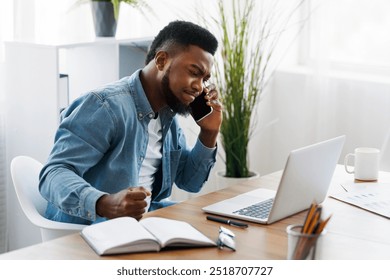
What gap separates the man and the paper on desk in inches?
19.2

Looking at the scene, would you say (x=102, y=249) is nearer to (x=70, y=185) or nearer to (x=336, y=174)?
(x=70, y=185)

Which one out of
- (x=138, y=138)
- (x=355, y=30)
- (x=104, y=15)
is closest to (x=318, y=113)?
(x=355, y=30)

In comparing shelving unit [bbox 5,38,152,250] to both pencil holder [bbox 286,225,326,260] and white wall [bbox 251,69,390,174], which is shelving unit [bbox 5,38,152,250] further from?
pencil holder [bbox 286,225,326,260]

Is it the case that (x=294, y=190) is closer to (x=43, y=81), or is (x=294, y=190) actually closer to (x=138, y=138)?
(x=138, y=138)

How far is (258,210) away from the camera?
203 cm

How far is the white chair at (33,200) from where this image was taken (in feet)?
7.12

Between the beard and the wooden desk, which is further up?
the beard

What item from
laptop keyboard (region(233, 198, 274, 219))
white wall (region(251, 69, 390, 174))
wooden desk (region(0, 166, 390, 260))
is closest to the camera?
wooden desk (region(0, 166, 390, 260))

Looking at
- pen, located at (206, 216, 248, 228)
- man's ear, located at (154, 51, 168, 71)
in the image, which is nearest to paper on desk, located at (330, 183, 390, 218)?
pen, located at (206, 216, 248, 228)

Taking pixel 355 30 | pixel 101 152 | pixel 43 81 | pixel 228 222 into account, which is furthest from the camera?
pixel 355 30

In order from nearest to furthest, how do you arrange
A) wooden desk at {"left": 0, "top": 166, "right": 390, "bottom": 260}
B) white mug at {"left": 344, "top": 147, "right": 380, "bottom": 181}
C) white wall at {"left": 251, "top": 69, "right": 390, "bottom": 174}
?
wooden desk at {"left": 0, "top": 166, "right": 390, "bottom": 260} < white mug at {"left": 344, "top": 147, "right": 380, "bottom": 181} < white wall at {"left": 251, "top": 69, "right": 390, "bottom": 174}

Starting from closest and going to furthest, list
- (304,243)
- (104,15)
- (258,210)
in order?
(304,243)
(258,210)
(104,15)

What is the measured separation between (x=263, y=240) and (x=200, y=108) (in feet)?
2.48

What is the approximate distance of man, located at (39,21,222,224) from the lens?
2.07m
